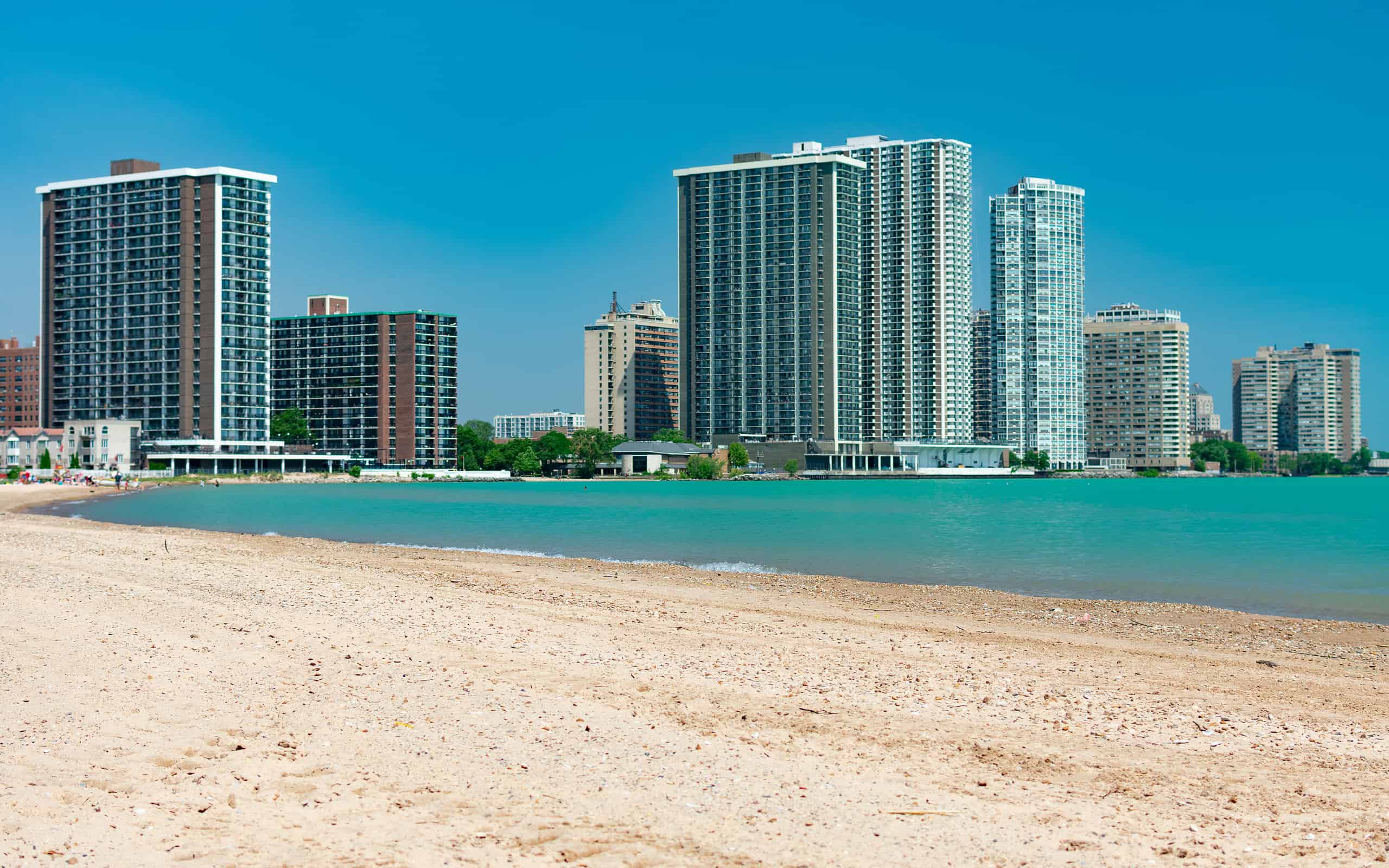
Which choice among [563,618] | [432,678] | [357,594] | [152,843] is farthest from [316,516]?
[152,843]

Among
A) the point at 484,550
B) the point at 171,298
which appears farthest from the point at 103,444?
the point at 484,550

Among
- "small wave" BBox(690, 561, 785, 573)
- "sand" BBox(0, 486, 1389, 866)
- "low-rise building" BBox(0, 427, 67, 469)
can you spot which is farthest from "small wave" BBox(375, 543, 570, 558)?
"low-rise building" BBox(0, 427, 67, 469)

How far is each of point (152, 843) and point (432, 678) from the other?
216 inches

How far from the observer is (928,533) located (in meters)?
57.6

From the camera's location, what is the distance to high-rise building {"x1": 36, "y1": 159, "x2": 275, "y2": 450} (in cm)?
17188

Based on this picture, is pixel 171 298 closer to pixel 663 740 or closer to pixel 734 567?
pixel 734 567

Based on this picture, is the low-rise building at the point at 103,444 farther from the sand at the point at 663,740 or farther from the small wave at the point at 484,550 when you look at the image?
the sand at the point at 663,740

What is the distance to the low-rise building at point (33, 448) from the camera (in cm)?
17075

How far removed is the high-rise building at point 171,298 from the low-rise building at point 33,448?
7642mm

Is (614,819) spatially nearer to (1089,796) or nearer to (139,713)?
(1089,796)

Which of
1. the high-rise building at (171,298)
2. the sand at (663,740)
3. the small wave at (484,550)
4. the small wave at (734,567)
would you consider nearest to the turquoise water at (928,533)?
the small wave at (734,567)

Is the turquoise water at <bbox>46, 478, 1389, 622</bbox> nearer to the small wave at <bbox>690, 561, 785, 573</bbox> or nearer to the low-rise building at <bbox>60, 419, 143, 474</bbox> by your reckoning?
the small wave at <bbox>690, 561, 785, 573</bbox>

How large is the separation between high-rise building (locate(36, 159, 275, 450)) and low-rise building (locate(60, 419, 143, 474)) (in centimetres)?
364

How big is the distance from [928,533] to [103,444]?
152075 mm
